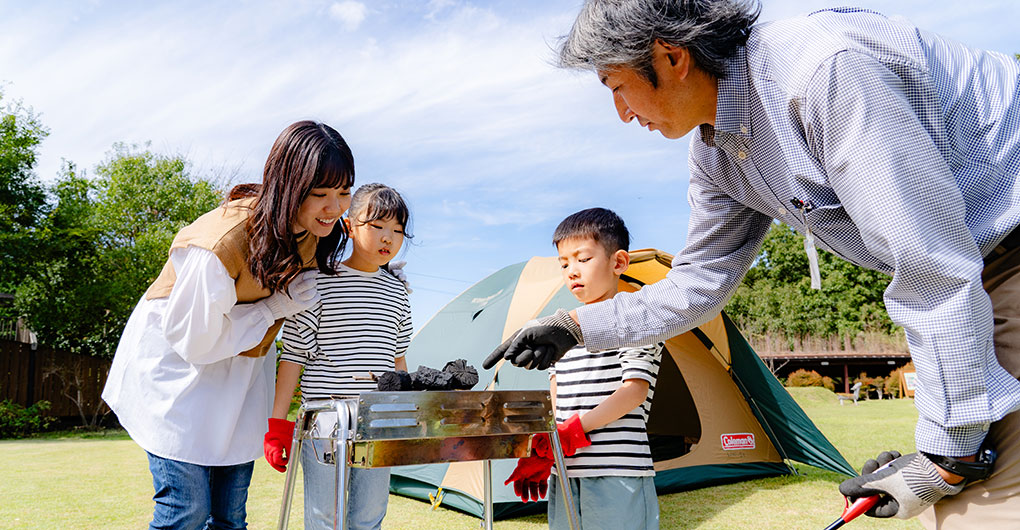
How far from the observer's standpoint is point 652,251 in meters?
4.19

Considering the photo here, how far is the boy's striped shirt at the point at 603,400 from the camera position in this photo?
2.03 metres

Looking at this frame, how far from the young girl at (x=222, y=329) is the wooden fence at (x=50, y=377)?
1164cm

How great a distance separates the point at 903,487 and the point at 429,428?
823 millimetres

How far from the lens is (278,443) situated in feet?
6.07

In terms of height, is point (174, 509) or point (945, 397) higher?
point (945, 397)

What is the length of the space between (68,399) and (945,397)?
13658 mm

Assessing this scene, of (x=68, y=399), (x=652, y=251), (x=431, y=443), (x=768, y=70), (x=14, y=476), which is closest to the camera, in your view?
(x=768, y=70)

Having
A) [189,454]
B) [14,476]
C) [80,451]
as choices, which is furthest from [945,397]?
[80,451]

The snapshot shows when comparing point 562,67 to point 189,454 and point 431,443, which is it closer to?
point 431,443

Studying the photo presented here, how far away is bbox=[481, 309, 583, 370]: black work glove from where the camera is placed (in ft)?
4.97

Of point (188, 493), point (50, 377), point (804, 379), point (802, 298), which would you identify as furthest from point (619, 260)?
point (802, 298)

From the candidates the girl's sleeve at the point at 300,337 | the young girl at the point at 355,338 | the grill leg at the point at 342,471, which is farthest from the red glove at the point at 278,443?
the grill leg at the point at 342,471

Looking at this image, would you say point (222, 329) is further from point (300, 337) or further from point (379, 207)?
point (379, 207)

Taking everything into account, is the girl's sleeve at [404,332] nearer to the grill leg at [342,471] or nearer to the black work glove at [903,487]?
the grill leg at [342,471]
